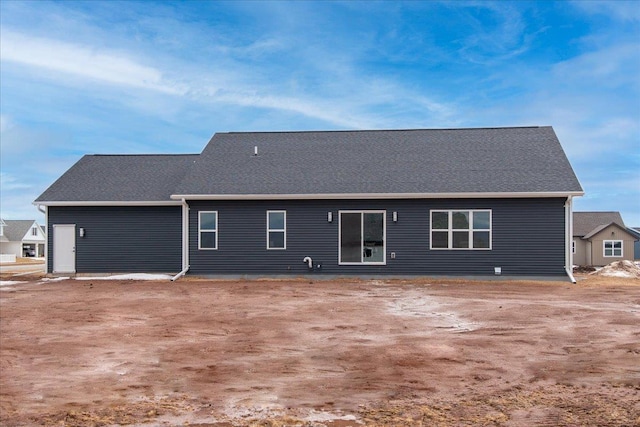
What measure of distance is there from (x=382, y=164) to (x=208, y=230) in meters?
6.81

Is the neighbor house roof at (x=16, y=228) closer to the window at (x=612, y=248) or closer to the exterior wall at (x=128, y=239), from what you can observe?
the exterior wall at (x=128, y=239)

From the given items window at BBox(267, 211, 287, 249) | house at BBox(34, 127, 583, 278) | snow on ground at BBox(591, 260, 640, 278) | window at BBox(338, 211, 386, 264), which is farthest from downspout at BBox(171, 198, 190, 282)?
snow on ground at BBox(591, 260, 640, 278)

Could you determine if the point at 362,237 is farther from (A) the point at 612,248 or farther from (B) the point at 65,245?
(A) the point at 612,248

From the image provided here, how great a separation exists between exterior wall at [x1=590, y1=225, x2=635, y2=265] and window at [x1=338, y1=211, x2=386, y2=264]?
78.2 ft

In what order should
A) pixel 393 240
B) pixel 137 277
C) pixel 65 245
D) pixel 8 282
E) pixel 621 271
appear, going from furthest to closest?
pixel 621 271
pixel 65 245
pixel 137 277
pixel 8 282
pixel 393 240

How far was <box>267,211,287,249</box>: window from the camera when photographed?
67.8 ft

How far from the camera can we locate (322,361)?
8.40 m

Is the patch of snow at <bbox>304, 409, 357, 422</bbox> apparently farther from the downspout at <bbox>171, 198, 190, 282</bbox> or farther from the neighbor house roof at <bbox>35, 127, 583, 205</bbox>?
the downspout at <bbox>171, 198, 190, 282</bbox>

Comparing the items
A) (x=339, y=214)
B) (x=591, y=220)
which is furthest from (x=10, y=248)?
(x=591, y=220)

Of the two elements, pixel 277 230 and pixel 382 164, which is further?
pixel 382 164

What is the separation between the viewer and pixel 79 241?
22.7 metres

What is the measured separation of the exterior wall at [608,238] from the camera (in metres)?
38.2

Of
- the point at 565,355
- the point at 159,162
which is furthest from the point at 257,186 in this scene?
the point at 565,355

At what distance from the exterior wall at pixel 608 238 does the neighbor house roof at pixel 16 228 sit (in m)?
58.6
